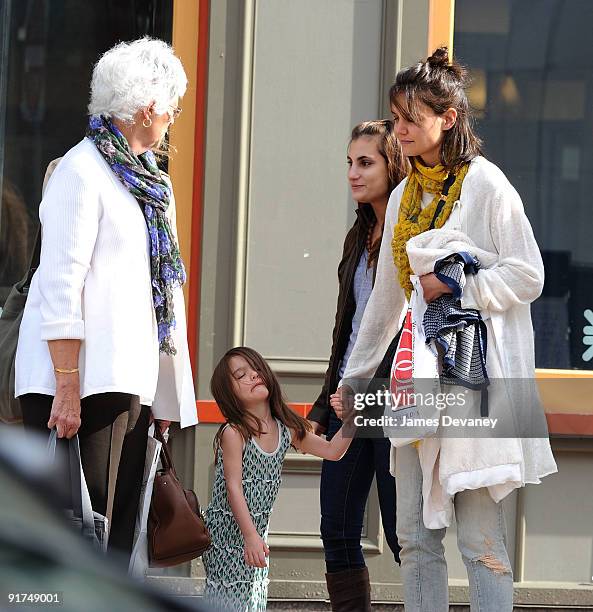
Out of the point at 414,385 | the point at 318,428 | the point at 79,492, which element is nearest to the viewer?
the point at 79,492

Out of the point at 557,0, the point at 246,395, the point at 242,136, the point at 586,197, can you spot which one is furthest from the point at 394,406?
the point at 557,0

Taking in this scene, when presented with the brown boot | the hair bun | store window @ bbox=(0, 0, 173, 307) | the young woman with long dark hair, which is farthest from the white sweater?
store window @ bbox=(0, 0, 173, 307)

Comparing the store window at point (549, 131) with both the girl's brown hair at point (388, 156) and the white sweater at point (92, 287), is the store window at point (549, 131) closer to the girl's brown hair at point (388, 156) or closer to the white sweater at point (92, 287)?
the girl's brown hair at point (388, 156)

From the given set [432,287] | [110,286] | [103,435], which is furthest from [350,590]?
[110,286]

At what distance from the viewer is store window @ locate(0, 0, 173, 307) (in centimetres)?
496

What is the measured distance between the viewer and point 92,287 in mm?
3156

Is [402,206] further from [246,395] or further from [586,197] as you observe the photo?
[586,197]

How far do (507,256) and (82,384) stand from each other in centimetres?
120

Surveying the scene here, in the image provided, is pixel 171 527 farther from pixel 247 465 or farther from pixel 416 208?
pixel 416 208

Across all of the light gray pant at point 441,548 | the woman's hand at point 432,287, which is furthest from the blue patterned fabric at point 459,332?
the light gray pant at point 441,548

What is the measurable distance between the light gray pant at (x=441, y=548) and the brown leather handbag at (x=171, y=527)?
615mm

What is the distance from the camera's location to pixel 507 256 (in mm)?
3102

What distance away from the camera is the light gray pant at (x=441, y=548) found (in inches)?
121

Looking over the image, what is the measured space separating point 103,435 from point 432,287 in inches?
38.7
